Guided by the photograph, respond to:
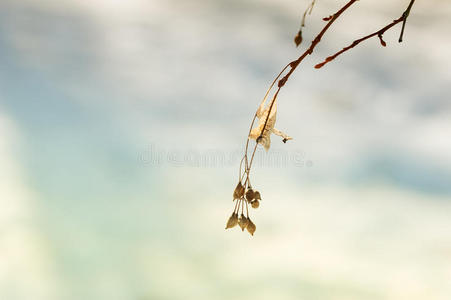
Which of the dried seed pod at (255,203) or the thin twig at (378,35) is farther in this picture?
the dried seed pod at (255,203)

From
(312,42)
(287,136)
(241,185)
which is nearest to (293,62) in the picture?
(312,42)

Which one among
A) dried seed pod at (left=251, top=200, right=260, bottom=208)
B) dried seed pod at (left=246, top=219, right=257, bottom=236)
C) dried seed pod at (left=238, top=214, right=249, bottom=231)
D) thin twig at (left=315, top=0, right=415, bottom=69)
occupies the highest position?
thin twig at (left=315, top=0, right=415, bottom=69)

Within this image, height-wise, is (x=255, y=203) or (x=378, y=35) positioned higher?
(x=378, y=35)

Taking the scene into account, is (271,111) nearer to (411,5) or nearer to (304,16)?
(304,16)

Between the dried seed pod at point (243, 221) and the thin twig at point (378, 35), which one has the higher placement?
the thin twig at point (378, 35)

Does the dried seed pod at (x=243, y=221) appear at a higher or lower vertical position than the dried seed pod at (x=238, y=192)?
lower

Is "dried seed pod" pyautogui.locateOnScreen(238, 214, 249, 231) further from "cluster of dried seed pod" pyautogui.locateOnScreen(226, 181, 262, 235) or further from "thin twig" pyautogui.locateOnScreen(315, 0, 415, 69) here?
"thin twig" pyautogui.locateOnScreen(315, 0, 415, 69)

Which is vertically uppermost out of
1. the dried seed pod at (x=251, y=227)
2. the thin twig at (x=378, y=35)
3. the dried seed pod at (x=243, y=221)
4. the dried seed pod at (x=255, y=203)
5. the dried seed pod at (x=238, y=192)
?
the thin twig at (x=378, y=35)

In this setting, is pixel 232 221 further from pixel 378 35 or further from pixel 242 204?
pixel 378 35

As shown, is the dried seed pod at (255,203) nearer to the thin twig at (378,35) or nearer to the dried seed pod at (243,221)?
the dried seed pod at (243,221)

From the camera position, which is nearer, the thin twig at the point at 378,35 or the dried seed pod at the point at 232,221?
the thin twig at the point at 378,35

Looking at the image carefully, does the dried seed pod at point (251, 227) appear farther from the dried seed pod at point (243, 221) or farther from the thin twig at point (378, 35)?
the thin twig at point (378, 35)

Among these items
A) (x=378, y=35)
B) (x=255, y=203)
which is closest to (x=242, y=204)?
(x=255, y=203)
